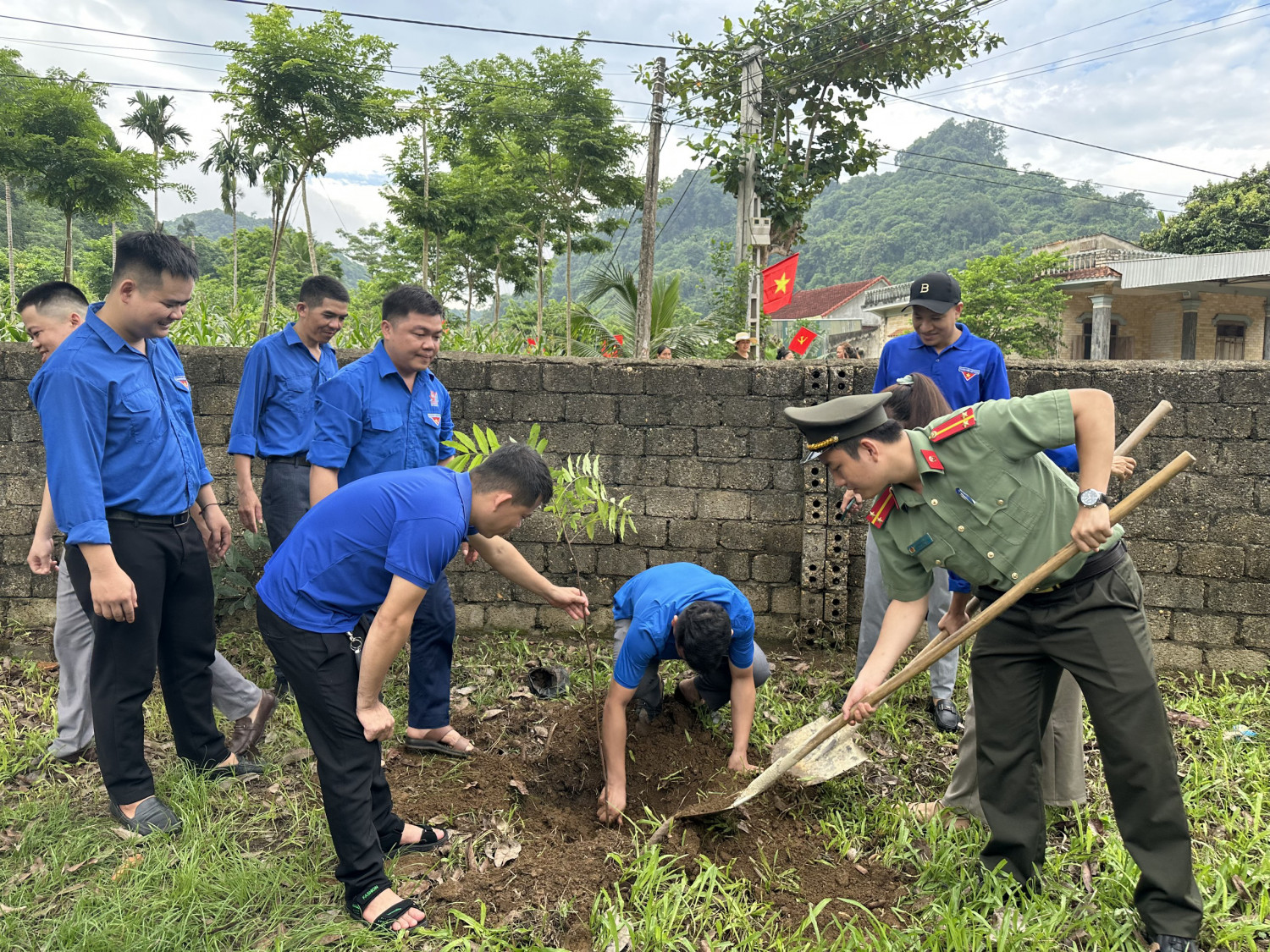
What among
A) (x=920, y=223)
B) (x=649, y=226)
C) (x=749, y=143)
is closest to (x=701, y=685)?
(x=649, y=226)

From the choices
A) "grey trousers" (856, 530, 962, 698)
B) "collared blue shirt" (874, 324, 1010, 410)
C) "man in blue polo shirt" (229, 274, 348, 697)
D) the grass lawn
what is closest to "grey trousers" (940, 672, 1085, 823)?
the grass lawn

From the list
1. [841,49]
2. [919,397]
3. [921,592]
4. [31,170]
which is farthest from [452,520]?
[31,170]

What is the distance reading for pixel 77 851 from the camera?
2.83 m

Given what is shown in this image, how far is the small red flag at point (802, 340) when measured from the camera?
22.5 feet

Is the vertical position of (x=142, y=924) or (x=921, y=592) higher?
(x=921, y=592)

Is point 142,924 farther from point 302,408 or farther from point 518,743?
point 302,408

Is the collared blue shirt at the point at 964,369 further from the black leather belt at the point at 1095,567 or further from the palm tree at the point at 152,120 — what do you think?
the palm tree at the point at 152,120

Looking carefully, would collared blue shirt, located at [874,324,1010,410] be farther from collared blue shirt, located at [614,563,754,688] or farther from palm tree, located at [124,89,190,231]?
palm tree, located at [124,89,190,231]

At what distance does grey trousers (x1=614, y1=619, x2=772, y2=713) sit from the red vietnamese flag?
776 centimetres

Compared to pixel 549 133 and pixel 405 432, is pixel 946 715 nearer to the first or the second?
pixel 405 432

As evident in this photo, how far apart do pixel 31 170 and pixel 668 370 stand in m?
18.5

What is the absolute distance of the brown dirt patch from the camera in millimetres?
2602

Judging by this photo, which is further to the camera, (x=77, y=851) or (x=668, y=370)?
(x=668, y=370)

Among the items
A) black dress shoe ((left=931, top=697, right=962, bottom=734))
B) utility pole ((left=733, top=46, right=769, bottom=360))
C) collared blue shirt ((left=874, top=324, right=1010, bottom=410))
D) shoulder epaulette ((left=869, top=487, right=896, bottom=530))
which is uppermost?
utility pole ((left=733, top=46, right=769, bottom=360))
